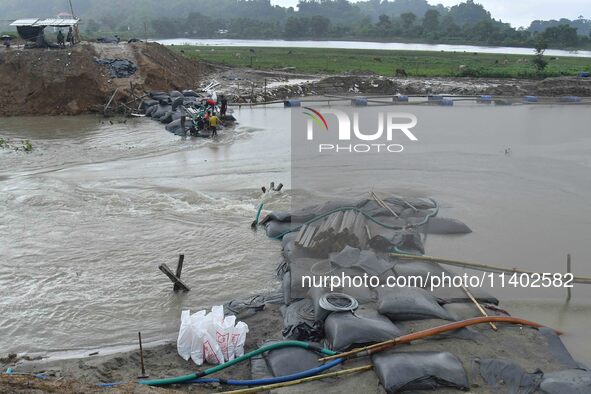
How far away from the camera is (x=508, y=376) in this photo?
15.1ft

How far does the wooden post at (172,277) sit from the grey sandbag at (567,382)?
4.35 metres

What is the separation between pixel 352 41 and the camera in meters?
74.0

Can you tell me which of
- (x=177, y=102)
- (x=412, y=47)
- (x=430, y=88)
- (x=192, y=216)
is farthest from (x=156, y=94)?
(x=412, y=47)

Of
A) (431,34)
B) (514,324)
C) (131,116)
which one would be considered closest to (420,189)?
(514,324)

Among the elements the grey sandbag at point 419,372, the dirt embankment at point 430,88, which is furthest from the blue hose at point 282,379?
the dirt embankment at point 430,88

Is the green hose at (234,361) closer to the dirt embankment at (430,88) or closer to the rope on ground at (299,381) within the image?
the rope on ground at (299,381)

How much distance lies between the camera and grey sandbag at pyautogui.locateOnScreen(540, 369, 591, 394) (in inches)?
166

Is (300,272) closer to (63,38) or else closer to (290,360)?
(290,360)

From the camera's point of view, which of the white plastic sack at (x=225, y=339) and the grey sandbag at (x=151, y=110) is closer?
the white plastic sack at (x=225, y=339)

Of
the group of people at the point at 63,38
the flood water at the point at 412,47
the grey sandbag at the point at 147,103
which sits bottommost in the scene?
the grey sandbag at the point at 147,103

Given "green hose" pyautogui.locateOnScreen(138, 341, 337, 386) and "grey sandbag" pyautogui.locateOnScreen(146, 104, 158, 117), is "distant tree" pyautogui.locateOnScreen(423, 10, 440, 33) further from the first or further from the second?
"green hose" pyautogui.locateOnScreen(138, 341, 337, 386)

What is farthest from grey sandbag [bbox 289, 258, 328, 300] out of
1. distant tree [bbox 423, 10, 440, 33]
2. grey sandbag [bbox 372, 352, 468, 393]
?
distant tree [bbox 423, 10, 440, 33]

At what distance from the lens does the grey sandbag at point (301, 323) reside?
5.48 m

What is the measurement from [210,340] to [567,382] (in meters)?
3.29
